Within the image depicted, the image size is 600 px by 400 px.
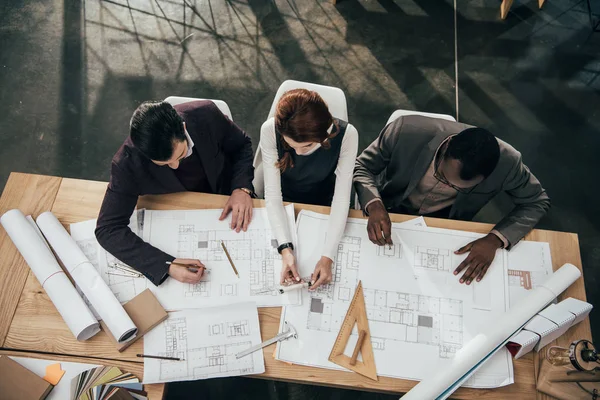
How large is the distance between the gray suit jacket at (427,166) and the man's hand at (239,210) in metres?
0.52

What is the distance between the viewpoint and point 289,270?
198cm

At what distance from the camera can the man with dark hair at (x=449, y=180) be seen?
1901 millimetres

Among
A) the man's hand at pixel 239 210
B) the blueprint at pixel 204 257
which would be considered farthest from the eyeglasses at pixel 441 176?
the man's hand at pixel 239 210

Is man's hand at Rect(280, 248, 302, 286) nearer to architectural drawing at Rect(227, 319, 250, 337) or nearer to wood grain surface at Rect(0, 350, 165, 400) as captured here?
architectural drawing at Rect(227, 319, 250, 337)

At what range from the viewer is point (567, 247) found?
2102mm

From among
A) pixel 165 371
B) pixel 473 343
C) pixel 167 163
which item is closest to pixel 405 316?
pixel 473 343

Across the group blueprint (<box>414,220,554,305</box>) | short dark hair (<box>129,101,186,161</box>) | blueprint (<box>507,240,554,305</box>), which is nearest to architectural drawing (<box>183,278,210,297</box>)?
short dark hair (<box>129,101,186,161</box>)

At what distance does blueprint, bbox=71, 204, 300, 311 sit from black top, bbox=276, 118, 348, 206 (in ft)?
0.77

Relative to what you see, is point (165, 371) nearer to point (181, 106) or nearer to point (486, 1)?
point (181, 106)

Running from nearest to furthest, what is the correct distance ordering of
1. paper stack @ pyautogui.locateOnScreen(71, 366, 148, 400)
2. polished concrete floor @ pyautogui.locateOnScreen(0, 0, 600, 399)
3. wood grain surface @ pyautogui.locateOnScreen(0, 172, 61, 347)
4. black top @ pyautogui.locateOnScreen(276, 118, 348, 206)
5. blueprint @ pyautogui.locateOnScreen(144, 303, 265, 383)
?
paper stack @ pyautogui.locateOnScreen(71, 366, 148, 400) < blueprint @ pyautogui.locateOnScreen(144, 303, 265, 383) < wood grain surface @ pyautogui.locateOnScreen(0, 172, 61, 347) < black top @ pyautogui.locateOnScreen(276, 118, 348, 206) < polished concrete floor @ pyautogui.locateOnScreen(0, 0, 600, 399)

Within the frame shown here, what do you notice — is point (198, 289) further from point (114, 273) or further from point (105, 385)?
point (105, 385)

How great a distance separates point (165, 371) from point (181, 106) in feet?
3.62

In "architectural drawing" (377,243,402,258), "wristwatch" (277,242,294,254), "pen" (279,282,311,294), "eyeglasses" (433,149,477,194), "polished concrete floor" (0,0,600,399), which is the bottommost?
"polished concrete floor" (0,0,600,399)

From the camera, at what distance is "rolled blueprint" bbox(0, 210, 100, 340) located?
6.05 feet
